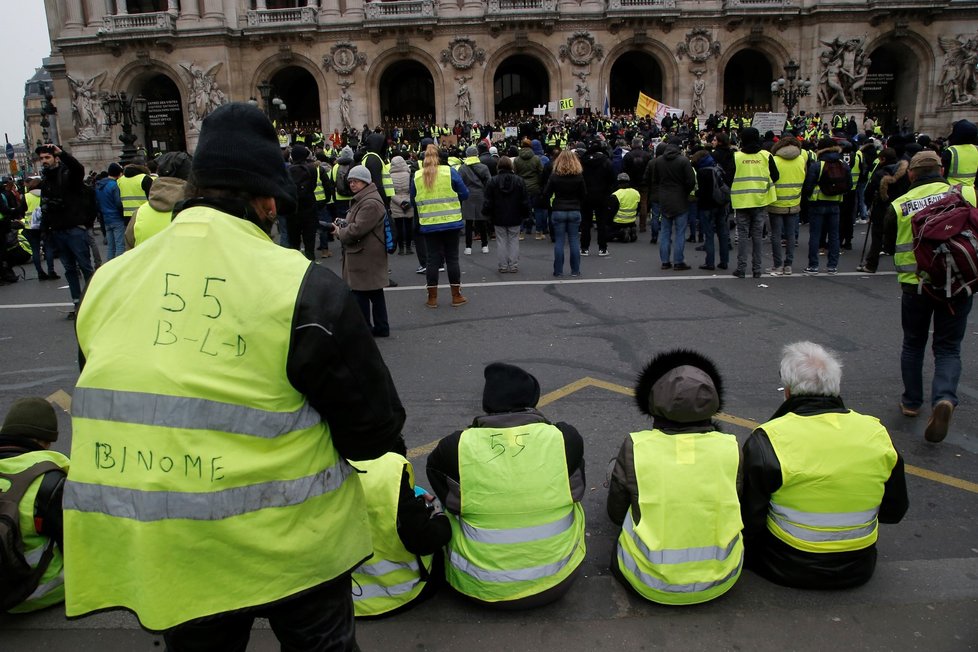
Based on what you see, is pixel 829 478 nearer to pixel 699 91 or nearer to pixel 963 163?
pixel 963 163

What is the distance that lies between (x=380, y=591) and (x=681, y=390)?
63.9 inches

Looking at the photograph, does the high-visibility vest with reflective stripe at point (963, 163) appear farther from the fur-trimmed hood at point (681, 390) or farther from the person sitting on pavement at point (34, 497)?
the person sitting on pavement at point (34, 497)

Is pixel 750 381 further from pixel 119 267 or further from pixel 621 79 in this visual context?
pixel 621 79

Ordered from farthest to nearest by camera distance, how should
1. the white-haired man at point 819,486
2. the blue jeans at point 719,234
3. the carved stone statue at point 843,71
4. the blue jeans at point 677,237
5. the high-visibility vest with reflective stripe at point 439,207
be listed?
the carved stone statue at point 843,71
the blue jeans at point 719,234
the blue jeans at point 677,237
the high-visibility vest with reflective stripe at point 439,207
the white-haired man at point 819,486

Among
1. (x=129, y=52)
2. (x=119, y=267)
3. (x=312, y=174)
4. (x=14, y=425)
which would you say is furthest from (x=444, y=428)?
(x=129, y=52)

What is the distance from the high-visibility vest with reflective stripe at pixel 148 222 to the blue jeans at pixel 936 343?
5869 mm

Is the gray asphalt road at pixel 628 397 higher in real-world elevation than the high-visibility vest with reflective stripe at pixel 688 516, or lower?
lower

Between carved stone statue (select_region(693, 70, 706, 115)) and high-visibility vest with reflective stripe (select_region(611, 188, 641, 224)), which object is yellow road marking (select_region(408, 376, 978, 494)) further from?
carved stone statue (select_region(693, 70, 706, 115))

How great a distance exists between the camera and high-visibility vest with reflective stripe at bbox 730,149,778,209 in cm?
1005

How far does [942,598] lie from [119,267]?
3610 millimetres

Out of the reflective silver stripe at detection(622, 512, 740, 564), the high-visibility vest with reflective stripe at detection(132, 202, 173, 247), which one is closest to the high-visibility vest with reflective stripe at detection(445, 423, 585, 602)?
the reflective silver stripe at detection(622, 512, 740, 564)

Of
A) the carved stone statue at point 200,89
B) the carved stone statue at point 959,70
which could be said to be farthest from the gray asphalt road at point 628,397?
the carved stone statue at point 959,70

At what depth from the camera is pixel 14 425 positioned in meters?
3.41

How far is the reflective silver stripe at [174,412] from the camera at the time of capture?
177 centimetres
